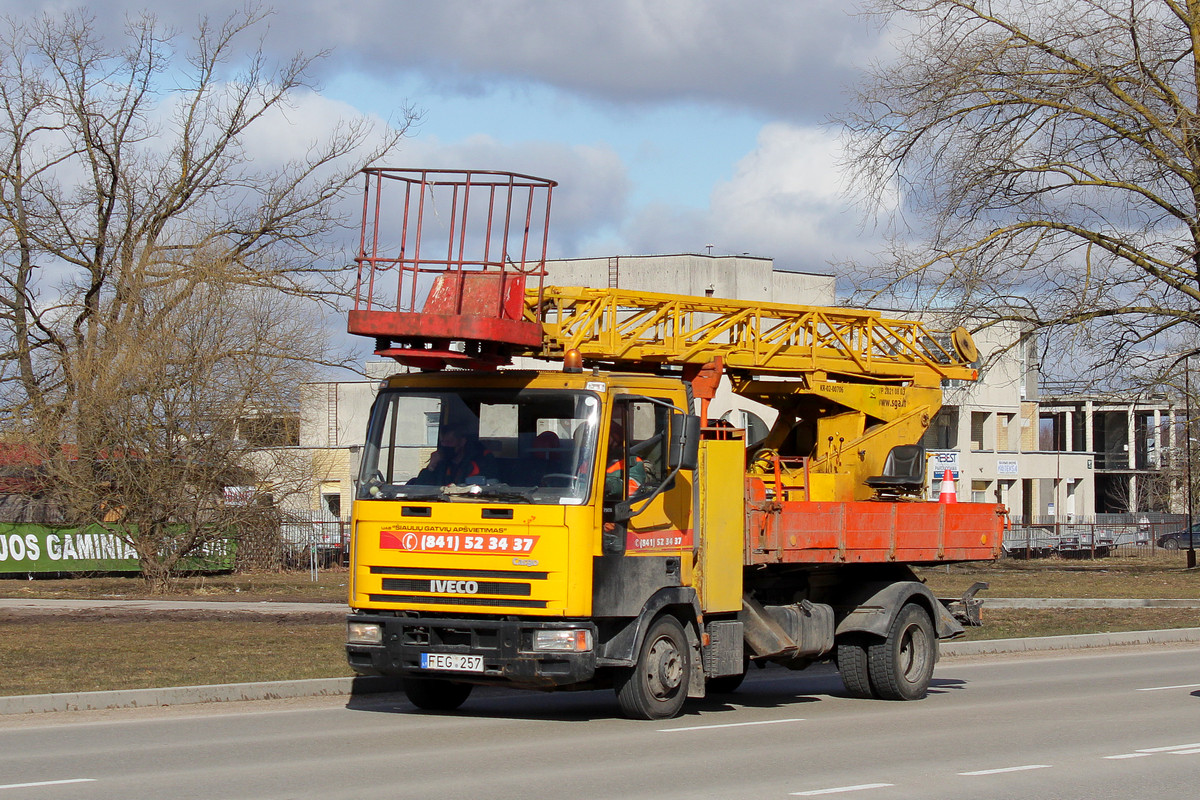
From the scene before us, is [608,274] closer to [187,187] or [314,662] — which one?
[187,187]

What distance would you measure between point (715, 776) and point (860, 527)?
5185 millimetres

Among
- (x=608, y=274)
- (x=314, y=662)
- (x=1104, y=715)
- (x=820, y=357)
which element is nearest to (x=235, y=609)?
(x=314, y=662)

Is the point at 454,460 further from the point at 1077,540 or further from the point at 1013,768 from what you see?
the point at 1077,540

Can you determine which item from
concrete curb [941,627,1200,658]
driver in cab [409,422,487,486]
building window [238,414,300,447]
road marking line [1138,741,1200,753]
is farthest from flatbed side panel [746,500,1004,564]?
building window [238,414,300,447]

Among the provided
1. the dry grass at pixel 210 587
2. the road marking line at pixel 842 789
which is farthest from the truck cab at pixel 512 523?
the dry grass at pixel 210 587

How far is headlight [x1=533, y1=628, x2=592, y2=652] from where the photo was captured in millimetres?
10719

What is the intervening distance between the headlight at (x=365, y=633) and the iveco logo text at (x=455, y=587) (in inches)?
23.7

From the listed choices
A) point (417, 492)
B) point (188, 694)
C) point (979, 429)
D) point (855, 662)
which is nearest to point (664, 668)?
point (417, 492)

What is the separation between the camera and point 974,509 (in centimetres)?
1536

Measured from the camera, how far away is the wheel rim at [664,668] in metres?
11.5

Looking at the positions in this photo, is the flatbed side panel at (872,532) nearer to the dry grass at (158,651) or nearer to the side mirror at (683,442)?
the side mirror at (683,442)

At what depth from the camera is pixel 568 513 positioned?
10766 mm

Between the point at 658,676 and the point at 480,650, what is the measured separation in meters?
1.59

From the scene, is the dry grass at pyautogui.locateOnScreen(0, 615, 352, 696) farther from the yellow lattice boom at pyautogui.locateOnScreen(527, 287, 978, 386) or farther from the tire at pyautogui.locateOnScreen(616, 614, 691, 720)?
the yellow lattice boom at pyautogui.locateOnScreen(527, 287, 978, 386)
